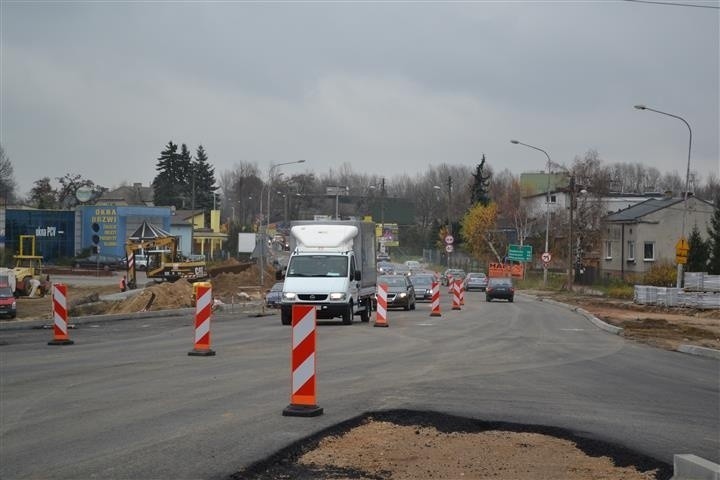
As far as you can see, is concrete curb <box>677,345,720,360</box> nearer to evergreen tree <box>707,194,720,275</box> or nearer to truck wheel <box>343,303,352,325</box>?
truck wheel <box>343,303,352,325</box>

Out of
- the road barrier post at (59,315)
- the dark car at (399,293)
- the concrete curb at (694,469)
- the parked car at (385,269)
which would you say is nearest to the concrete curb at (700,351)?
the concrete curb at (694,469)

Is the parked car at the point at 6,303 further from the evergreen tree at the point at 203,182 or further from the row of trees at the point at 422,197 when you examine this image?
the evergreen tree at the point at 203,182

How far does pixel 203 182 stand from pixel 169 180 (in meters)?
5.50

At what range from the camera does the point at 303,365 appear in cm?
973

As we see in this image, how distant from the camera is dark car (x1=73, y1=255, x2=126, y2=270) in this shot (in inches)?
2968

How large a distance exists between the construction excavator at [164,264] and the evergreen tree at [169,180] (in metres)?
55.5

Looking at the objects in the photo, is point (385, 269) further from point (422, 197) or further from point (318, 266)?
point (422, 197)

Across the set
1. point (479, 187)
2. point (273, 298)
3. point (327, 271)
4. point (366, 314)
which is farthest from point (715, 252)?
point (479, 187)

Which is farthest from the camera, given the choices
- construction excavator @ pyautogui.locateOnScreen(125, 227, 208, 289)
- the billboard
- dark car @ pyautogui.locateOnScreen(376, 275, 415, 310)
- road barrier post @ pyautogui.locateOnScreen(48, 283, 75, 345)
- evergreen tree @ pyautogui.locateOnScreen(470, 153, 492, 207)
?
evergreen tree @ pyautogui.locateOnScreen(470, 153, 492, 207)

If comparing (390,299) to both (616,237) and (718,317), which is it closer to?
(718,317)

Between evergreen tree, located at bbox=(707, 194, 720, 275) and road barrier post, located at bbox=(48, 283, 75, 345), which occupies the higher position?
evergreen tree, located at bbox=(707, 194, 720, 275)

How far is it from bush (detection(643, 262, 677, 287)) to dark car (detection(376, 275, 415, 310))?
2375 cm

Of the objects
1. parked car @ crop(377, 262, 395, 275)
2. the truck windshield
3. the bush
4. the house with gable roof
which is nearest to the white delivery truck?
the truck windshield

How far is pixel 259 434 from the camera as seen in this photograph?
28.1 ft
